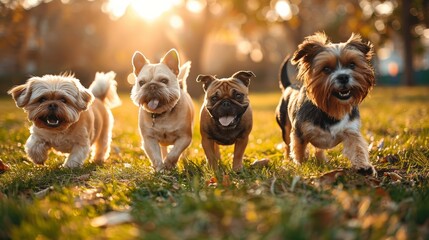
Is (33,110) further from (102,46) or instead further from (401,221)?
(102,46)

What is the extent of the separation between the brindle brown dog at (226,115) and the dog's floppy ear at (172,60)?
0.61 meters

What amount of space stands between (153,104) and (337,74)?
227 cm

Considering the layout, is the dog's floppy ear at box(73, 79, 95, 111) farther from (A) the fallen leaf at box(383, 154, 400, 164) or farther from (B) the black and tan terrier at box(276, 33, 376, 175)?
(A) the fallen leaf at box(383, 154, 400, 164)

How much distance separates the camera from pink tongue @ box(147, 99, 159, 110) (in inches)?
230

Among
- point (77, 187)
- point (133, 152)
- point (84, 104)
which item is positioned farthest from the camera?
point (133, 152)

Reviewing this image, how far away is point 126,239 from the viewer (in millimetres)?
2674

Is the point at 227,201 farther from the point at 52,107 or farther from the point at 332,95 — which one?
the point at 52,107

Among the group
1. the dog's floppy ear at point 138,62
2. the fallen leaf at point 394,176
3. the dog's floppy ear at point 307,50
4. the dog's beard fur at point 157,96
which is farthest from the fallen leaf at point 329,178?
the dog's floppy ear at point 138,62

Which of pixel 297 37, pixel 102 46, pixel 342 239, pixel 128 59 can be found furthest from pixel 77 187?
pixel 102 46

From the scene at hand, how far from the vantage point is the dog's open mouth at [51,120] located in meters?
5.96

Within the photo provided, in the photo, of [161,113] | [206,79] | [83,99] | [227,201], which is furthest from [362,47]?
[83,99]

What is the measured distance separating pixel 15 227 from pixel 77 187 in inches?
60.3

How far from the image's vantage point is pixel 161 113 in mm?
6070

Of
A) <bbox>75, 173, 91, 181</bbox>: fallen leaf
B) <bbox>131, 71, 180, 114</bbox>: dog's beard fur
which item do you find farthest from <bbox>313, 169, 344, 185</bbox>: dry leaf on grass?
<bbox>75, 173, 91, 181</bbox>: fallen leaf
